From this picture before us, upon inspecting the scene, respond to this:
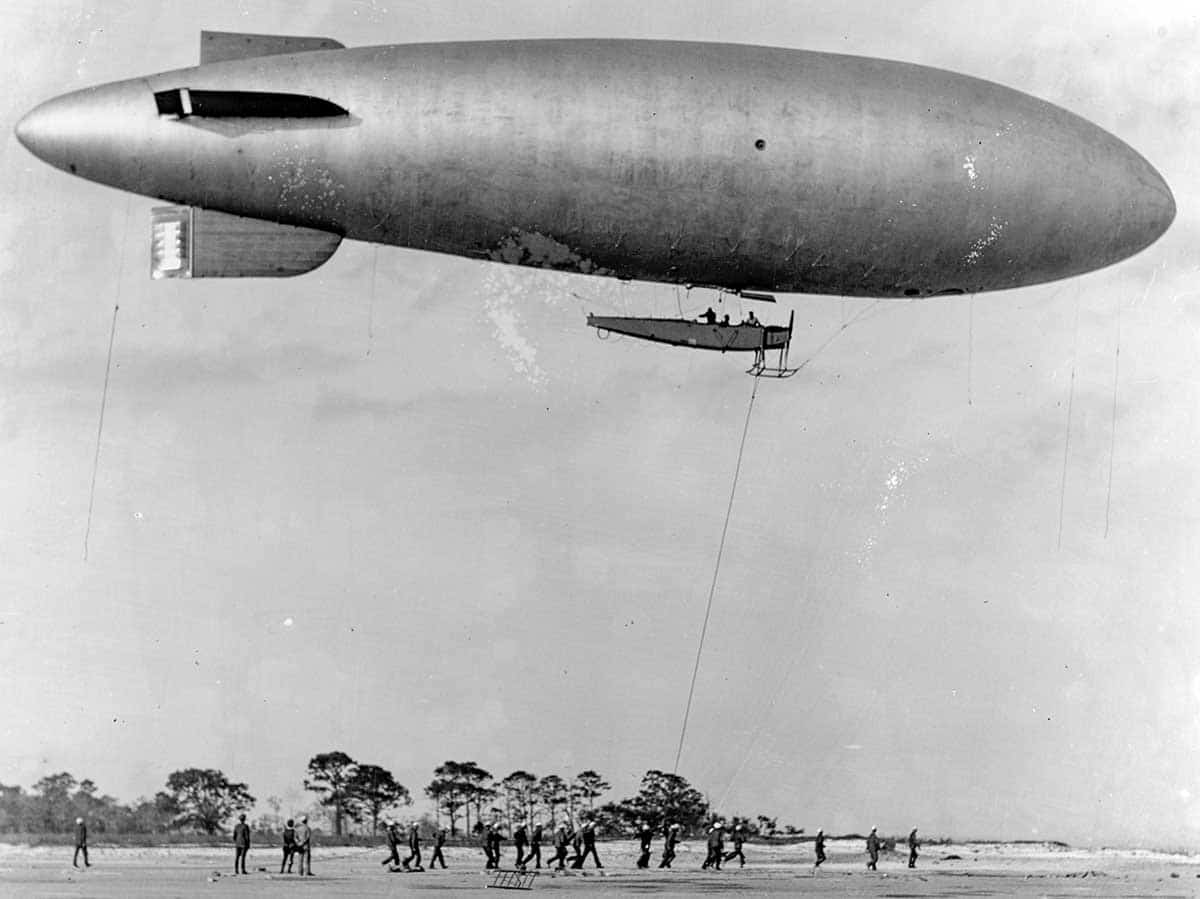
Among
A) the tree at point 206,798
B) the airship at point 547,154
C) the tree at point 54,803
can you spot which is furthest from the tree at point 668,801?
the airship at point 547,154

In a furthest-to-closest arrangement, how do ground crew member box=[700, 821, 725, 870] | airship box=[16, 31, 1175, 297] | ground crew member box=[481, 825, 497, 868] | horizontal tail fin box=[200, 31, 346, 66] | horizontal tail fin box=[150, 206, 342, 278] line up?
ground crew member box=[700, 821, 725, 870], ground crew member box=[481, 825, 497, 868], horizontal tail fin box=[200, 31, 346, 66], horizontal tail fin box=[150, 206, 342, 278], airship box=[16, 31, 1175, 297]

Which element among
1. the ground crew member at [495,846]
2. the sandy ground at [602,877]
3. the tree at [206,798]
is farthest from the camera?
the tree at [206,798]

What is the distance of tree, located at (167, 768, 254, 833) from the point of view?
2988cm

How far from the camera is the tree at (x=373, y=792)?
1281 inches

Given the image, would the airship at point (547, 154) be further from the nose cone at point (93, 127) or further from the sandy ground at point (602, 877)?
the sandy ground at point (602, 877)

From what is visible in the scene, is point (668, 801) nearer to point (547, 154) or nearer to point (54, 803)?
point (54, 803)

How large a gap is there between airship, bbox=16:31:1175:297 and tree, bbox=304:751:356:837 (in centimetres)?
1403

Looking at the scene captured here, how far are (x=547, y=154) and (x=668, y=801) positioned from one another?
70.6ft

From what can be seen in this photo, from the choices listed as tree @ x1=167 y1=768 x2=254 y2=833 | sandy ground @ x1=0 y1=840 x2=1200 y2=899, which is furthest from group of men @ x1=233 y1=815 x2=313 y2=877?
tree @ x1=167 y1=768 x2=254 y2=833

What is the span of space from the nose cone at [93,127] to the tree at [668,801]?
1635 cm

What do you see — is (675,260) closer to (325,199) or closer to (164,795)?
(325,199)

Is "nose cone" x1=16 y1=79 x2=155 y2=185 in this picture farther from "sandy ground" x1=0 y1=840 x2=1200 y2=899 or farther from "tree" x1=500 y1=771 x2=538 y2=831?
"tree" x1=500 y1=771 x2=538 y2=831

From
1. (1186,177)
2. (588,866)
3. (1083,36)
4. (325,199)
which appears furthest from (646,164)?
(588,866)

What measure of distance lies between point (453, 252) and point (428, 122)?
1.95 meters
